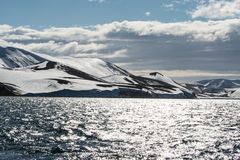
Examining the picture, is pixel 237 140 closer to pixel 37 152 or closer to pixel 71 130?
pixel 71 130

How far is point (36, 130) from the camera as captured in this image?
3755 inches

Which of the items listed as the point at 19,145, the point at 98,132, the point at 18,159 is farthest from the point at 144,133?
the point at 18,159

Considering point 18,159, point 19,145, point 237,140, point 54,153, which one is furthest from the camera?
point 237,140

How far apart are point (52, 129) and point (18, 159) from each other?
39683 millimetres

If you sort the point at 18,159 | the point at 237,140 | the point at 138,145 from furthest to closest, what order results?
the point at 237,140, the point at 138,145, the point at 18,159

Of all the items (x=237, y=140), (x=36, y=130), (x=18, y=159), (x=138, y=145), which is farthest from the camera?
(x=36, y=130)

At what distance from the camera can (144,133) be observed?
3888 inches

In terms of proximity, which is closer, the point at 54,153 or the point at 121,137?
the point at 54,153

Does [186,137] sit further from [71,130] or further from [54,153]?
[54,153]

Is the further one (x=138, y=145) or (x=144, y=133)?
(x=144, y=133)

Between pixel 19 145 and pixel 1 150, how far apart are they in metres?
5.60

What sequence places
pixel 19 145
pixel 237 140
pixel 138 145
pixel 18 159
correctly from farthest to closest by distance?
pixel 237 140, pixel 138 145, pixel 19 145, pixel 18 159

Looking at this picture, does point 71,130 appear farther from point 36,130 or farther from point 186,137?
point 186,137

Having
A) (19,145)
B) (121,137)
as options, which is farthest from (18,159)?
(121,137)
